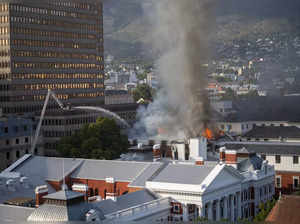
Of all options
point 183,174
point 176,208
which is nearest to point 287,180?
point 183,174

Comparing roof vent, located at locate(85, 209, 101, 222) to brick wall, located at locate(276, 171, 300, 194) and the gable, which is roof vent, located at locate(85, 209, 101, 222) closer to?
the gable

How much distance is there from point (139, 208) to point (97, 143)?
186 ft

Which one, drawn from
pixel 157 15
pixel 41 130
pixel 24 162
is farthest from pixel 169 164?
pixel 41 130

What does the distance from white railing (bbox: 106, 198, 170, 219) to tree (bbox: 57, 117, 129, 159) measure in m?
46.0

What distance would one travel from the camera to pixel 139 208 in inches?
2908

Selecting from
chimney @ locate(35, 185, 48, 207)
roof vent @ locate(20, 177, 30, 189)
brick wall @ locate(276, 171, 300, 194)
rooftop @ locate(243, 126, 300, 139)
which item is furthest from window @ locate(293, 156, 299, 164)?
chimney @ locate(35, 185, 48, 207)

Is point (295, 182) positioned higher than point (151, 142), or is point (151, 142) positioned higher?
point (151, 142)

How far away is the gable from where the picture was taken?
81.5 m

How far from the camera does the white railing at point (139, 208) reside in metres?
69.5

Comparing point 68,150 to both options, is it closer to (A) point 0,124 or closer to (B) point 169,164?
(A) point 0,124

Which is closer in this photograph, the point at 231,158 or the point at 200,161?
the point at 200,161

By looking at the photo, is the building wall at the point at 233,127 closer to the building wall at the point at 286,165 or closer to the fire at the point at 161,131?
the fire at the point at 161,131

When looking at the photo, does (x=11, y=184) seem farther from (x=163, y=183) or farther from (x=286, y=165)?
(x=286, y=165)

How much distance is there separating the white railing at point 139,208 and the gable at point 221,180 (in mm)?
5175
